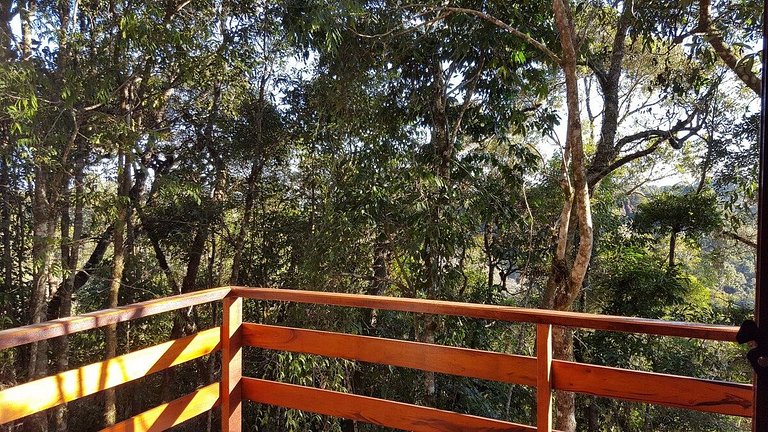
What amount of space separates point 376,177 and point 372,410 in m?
2.12

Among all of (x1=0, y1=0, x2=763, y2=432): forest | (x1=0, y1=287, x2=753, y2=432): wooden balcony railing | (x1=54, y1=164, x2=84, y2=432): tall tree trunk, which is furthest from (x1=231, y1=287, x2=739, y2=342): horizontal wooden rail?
(x1=54, y1=164, x2=84, y2=432): tall tree trunk

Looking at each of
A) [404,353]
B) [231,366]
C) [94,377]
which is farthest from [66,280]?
[404,353]

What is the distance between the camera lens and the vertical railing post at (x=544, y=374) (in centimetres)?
138

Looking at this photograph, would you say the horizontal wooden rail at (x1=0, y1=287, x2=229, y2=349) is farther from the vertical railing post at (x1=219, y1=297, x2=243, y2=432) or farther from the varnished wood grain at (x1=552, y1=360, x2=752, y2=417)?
the varnished wood grain at (x1=552, y1=360, x2=752, y2=417)

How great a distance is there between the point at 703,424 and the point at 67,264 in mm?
6637

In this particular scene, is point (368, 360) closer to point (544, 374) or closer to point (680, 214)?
point (544, 374)

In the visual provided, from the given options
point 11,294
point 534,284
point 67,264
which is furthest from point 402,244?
point 11,294

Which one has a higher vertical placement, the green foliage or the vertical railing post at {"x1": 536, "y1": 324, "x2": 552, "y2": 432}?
the green foliage

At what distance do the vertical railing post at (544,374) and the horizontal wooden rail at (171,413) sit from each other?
1162 millimetres

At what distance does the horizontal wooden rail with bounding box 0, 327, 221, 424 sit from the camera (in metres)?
1.21

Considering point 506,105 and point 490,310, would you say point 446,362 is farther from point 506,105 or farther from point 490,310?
point 506,105

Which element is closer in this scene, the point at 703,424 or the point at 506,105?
the point at 506,105

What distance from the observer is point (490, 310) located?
1432 millimetres

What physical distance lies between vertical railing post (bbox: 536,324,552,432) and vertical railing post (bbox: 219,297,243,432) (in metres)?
1.11
